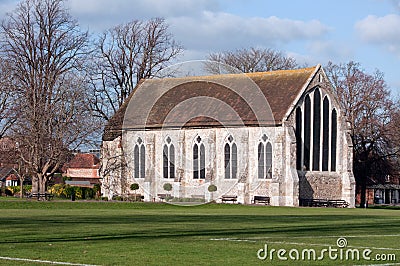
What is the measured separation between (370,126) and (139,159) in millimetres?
22140

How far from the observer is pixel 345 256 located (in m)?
17.4

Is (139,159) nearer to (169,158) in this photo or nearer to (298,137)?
(169,158)

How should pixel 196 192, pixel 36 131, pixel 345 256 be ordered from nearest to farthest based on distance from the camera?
pixel 345 256 < pixel 36 131 < pixel 196 192

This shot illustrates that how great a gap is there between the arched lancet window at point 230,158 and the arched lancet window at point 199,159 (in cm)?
209

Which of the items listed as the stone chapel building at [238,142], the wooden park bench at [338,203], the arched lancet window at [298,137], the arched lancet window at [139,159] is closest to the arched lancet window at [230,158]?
the stone chapel building at [238,142]

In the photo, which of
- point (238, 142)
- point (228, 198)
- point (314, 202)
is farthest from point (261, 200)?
point (238, 142)

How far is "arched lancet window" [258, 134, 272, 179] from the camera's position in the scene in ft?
203

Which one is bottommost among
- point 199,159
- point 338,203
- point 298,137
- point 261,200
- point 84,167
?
point 338,203

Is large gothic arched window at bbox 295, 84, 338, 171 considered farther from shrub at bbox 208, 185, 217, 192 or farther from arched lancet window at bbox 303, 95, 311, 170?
shrub at bbox 208, 185, 217, 192

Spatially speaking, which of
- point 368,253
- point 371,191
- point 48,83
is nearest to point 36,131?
point 48,83

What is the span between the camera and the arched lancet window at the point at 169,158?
67.2 m

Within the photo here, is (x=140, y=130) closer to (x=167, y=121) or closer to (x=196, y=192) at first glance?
(x=167, y=121)

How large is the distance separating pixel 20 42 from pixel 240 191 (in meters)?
21.7

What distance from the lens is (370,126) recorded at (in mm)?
74750
